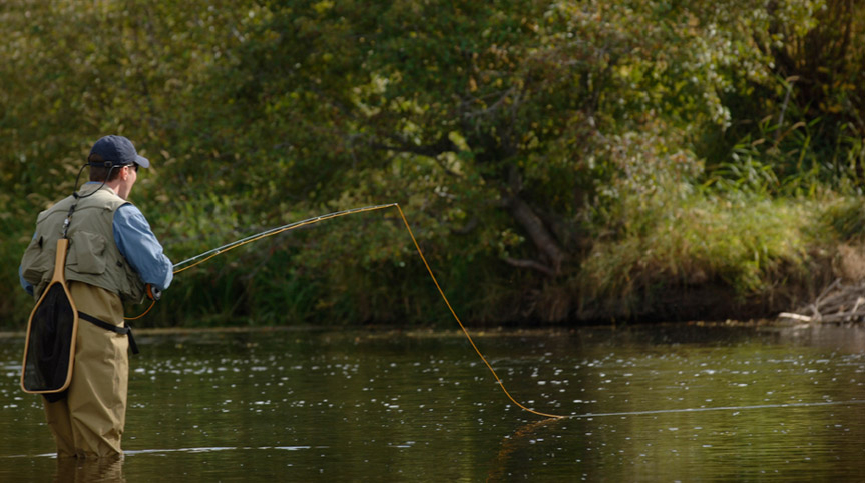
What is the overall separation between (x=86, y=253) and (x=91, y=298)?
0.20 metres

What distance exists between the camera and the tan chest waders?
5961 mm

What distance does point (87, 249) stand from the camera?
5.98 meters

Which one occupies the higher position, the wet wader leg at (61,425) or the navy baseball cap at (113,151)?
the navy baseball cap at (113,151)

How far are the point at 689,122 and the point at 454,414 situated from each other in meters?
9.06

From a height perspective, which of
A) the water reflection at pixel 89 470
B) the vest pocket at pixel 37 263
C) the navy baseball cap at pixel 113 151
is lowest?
the water reflection at pixel 89 470

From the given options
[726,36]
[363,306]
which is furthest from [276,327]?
[726,36]

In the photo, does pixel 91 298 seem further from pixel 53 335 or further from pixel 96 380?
pixel 96 380

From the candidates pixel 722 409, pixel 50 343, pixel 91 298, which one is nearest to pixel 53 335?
pixel 50 343

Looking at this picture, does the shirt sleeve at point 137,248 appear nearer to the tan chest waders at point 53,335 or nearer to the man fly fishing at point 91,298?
the man fly fishing at point 91,298

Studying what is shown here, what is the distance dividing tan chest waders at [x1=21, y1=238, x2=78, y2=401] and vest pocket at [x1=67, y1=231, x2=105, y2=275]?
1.5 inches

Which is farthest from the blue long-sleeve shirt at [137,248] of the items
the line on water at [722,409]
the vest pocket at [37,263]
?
the line on water at [722,409]

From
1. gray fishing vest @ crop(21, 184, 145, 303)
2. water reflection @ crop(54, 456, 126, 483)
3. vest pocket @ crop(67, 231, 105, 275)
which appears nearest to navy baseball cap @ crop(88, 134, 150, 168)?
gray fishing vest @ crop(21, 184, 145, 303)

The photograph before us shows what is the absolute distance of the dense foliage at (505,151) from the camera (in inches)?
578

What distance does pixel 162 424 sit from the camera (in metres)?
7.77
